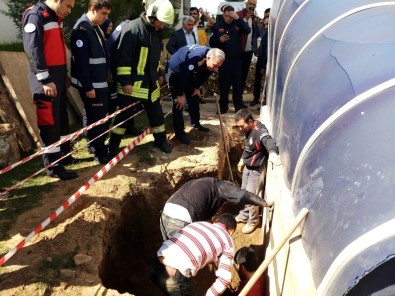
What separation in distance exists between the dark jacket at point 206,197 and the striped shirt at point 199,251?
0.39 metres

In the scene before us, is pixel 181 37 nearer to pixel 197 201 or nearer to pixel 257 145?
pixel 257 145

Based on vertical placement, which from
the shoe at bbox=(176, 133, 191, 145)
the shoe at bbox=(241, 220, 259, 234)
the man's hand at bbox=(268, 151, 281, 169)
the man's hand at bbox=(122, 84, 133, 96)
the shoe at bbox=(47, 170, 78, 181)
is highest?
the man's hand at bbox=(122, 84, 133, 96)

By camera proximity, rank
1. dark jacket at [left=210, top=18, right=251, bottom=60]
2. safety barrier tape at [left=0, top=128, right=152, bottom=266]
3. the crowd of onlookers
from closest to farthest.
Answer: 1. safety barrier tape at [left=0, top=128, right=152, bottom=266]
2. the crowd of onlookers
3. dark jacket at [left=210, top=18, right=251, bottom=60]

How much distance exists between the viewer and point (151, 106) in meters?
5.57

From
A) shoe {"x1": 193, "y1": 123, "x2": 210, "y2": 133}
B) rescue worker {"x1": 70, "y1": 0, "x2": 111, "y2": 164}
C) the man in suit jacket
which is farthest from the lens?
the man in suit jacket

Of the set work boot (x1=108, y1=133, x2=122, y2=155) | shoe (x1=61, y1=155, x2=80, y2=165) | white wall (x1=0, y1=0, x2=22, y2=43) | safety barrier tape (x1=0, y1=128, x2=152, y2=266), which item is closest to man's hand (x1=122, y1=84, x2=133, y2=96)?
work boot (x1=108, y1=133, x2=122, y2=155)

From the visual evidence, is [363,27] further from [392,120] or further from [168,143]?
[168,143]

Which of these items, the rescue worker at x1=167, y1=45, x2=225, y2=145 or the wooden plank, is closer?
the rescue worker at x1=167, y1=45, x2=225, y2=145

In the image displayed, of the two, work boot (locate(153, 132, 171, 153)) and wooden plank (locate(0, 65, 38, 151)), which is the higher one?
wooden plank (locate(0, 65, 38, 151))

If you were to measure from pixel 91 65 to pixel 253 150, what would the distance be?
2.29 m

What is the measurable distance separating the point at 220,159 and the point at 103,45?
266cm

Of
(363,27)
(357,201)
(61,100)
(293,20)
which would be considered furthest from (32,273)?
(293,20)

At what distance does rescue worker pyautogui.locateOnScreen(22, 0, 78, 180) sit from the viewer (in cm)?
409

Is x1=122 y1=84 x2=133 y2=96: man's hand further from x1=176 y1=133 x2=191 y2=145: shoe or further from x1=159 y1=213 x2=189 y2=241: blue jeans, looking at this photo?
x1=159 y1=213 x2=189 y2=241: blue jeans
